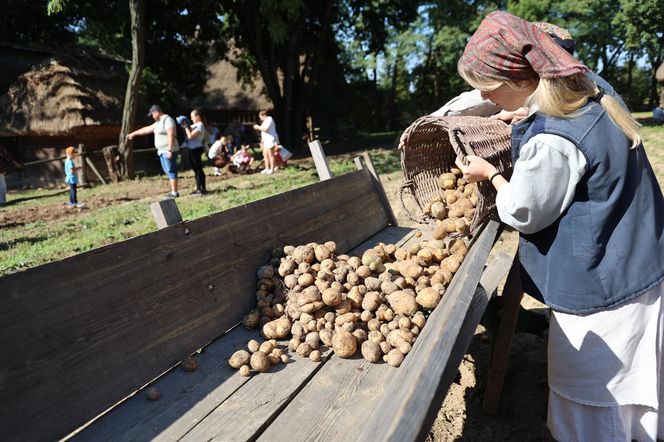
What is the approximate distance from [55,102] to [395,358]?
1653 centimetres

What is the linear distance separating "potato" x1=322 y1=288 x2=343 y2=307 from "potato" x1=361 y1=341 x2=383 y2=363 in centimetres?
25

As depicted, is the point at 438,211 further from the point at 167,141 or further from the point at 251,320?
the point at 167,141

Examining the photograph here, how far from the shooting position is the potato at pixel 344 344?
185cm

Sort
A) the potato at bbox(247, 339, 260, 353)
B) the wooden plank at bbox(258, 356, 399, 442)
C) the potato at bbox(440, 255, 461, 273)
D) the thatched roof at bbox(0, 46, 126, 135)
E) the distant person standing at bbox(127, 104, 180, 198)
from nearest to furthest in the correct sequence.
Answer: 1. the wooden plank at bbox(258, 356, 399, 442)
2. the potato at bbox(247, 339, 260, 353)
3. the potato at bbox(440, 255, 461, 273)
4. the distant person standing at bbox(127, 104, 180, 198)
5. the thatched roof at bbox(0, 46, 126, 135)

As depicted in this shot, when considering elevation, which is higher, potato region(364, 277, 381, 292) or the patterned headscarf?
the patterned headscarf

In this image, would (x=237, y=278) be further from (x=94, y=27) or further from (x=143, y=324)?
(x=94, y=27)

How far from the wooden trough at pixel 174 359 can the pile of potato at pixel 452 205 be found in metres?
0.41

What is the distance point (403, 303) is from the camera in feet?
6.54

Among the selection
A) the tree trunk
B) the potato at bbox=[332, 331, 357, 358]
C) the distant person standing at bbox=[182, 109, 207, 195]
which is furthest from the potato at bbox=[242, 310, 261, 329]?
the tree trunk

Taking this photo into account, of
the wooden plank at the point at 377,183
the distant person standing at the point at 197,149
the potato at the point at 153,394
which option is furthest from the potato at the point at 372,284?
the distant person standing at the point at 197,149

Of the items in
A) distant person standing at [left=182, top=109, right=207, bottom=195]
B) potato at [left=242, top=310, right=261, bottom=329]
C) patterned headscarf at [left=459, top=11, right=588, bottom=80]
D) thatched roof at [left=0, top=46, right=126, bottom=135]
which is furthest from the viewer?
thatched roof at [left=0, top=46, right=126, bottom=135]

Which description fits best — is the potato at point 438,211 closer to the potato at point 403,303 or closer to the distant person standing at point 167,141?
the potato at point 403,303

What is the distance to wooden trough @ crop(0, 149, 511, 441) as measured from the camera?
133cm

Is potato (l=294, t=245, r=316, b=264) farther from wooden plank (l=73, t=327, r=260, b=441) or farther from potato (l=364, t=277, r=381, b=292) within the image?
wooden plank (l=73, t=327, r=260, b=441)
